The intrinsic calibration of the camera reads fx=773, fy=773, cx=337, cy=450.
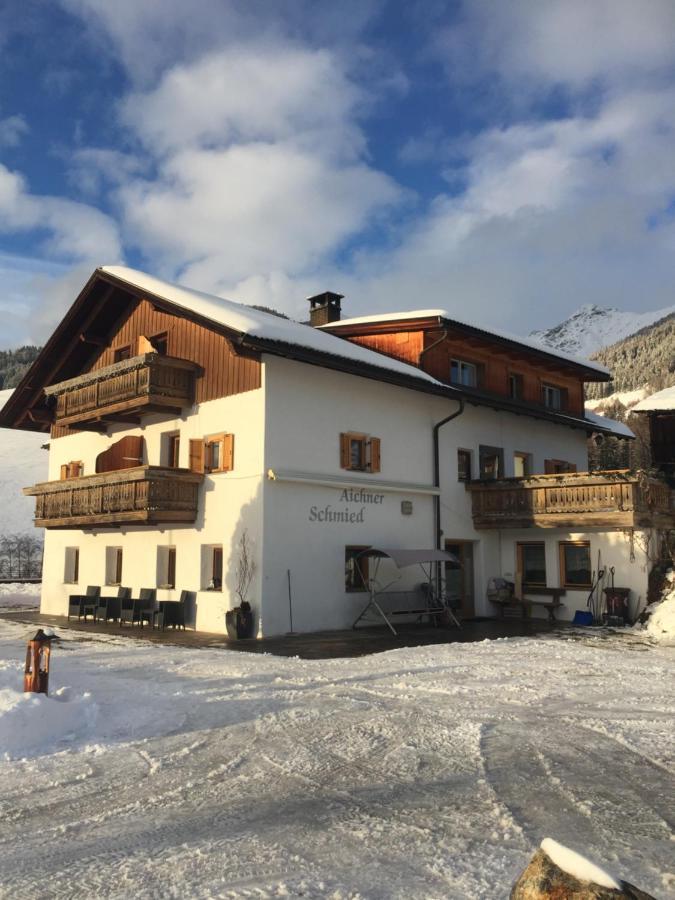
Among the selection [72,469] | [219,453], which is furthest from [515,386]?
[72,469]

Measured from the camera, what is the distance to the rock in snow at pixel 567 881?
106 inches

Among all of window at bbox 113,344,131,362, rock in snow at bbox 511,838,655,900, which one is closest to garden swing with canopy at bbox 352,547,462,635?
window at bbox 113,344,131,362

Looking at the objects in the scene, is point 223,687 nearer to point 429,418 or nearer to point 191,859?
point 191,859

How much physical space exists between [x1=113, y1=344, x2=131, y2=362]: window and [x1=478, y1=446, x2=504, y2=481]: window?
1102cm

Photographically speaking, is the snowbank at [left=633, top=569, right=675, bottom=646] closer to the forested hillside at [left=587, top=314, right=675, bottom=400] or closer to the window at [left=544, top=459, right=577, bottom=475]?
the window at [left=544, top=459, right=577, bottom=475]

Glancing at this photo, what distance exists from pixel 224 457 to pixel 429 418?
6.40m

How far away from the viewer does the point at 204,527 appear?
19.0m

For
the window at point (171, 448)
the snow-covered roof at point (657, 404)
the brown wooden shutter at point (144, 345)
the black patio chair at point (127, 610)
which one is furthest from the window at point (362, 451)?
the snow-covered roof at point (657, 404)

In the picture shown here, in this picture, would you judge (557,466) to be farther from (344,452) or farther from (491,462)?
(344,452)

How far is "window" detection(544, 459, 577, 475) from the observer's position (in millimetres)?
25723

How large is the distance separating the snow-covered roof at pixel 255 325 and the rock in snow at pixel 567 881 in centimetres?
1467

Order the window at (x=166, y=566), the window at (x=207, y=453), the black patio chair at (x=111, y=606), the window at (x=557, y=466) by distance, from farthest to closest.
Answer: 1. the window at (x=557, y=466)
2. the black patio chair at (x=111, y=606)
3. the window at (x=166, y=566)
4. the window at (x=207, y=453)

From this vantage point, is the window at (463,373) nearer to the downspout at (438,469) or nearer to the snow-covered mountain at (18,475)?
the downspout at (438,469)

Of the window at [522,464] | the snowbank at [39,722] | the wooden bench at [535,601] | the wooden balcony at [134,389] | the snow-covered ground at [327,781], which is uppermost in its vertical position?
the wooden balcony at [134,389]
